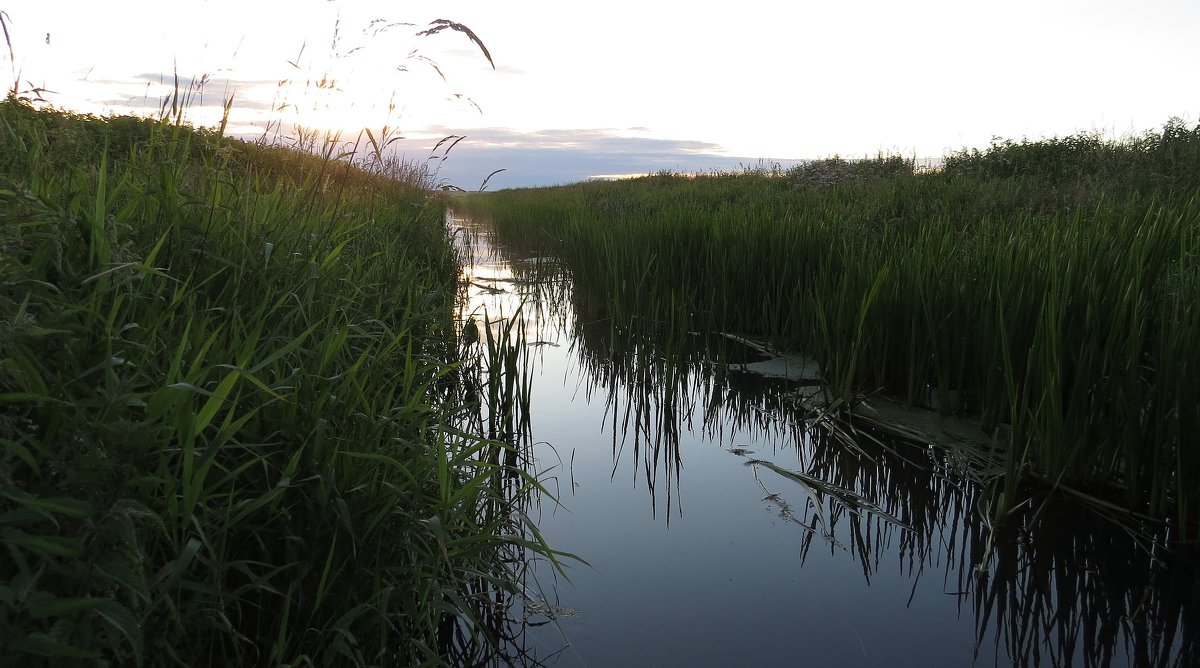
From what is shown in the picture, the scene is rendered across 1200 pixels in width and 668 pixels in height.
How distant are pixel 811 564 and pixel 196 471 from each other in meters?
1.88

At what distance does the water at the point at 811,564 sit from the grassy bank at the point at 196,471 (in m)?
0.39

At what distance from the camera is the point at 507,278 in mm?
8992

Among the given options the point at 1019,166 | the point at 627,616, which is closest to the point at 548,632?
the point at 627,616

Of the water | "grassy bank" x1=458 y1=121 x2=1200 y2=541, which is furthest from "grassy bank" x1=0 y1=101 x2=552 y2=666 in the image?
"grassy bank" x1=458 y1=121 x2=1200 y2=541

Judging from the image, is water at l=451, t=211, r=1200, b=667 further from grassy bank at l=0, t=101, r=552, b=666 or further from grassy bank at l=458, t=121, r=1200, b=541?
grassy bank at l=0, t=101, r=552, b=666

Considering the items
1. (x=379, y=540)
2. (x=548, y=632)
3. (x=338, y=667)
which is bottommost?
(x=548, y=632)

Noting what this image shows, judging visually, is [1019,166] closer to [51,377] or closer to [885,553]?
[885,553]

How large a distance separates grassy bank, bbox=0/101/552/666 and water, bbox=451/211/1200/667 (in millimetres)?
390

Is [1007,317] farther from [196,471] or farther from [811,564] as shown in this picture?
[196,471]

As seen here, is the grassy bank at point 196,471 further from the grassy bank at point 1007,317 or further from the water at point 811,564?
the grassy bank at point 1007,317

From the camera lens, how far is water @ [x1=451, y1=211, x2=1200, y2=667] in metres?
1.97

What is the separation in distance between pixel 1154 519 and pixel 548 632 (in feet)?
6.98

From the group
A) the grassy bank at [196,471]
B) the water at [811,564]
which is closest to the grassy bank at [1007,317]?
the water at [811,564]

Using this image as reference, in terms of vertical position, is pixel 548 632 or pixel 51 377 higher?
pixel 51 377
